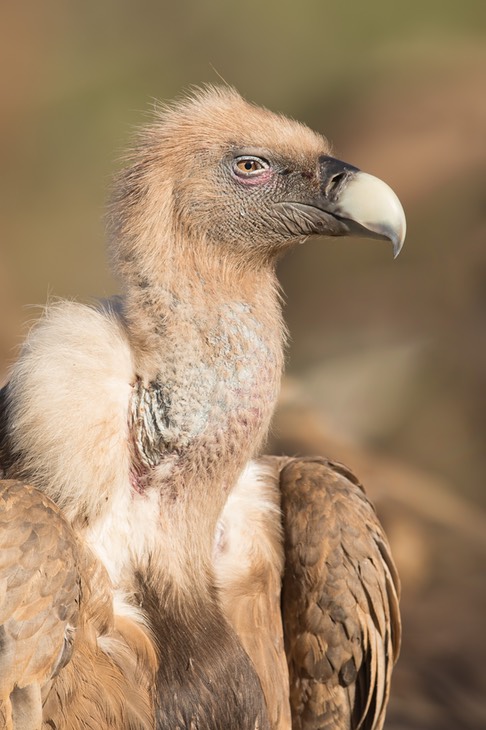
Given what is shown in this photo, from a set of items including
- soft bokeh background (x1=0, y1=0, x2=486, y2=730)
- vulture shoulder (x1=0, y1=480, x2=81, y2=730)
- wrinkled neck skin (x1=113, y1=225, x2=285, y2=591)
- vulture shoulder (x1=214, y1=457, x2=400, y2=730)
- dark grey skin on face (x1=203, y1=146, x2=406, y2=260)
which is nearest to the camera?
vulture shoulder (x1=0, y1=480, x2=81, y2=730)

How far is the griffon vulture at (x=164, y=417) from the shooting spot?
2.15 m

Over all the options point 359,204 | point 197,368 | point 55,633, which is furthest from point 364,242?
point 55,633

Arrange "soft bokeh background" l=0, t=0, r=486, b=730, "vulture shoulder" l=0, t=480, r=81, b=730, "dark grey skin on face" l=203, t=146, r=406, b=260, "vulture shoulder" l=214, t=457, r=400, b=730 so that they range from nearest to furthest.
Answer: "vulture shoulder" l=0, t=480, r=81, b=730 < "dark grey skin on face" l=203, t=146, r=406, b=260 < "vulture shoulder" l=214, t=457, r=400, b=730 < "soft bokeh background" l=0, t=0, r=486, b=730

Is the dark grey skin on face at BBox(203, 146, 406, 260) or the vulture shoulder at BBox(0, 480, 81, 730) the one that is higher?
the dark grey skin on face at BBox(203, 146, 406, 260)

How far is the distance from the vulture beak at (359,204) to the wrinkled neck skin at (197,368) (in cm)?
27

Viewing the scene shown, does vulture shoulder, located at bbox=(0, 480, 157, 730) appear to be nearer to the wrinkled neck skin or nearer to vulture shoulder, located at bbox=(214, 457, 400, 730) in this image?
the wrinkled neck skin

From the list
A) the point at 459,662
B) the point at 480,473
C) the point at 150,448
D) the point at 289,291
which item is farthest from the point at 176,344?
the point at 459,662

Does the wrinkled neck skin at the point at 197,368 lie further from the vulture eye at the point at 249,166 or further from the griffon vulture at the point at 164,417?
the vulture eye at the point at 249,166

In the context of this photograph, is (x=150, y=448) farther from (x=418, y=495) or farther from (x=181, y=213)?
(x=418, y=495)

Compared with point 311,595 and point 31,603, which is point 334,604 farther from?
point 31,603

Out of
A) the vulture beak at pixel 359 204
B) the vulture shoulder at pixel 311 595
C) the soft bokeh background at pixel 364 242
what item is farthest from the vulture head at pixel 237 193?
the soft bokeh background at pixel 364 242

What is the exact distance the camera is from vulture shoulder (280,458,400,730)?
Result: 2.83 meters

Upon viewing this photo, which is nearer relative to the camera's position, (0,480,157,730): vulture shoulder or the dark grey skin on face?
(0,480,157,730): vulture shoulder

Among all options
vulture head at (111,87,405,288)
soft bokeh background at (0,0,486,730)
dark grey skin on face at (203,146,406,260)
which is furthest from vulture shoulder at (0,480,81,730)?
soft bokeh background at (0,0,486,730)
